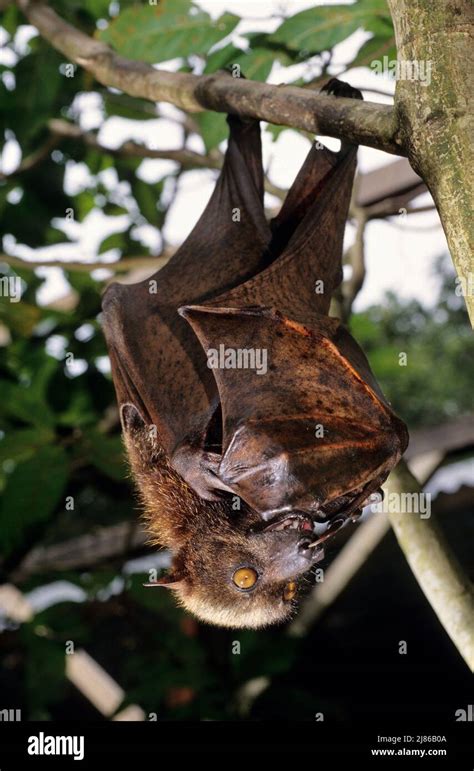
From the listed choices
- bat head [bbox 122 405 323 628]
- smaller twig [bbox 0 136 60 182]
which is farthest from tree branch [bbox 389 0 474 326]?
smaller twig [bbox 0 136 60 182]

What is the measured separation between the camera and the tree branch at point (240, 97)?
1987mm

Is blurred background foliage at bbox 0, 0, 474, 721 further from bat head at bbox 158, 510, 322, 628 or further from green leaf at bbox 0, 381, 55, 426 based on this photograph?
bat head at bbox 158, 510, 322, 628

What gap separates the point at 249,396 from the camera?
2324 mm

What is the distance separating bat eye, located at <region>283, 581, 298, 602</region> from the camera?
2738mm

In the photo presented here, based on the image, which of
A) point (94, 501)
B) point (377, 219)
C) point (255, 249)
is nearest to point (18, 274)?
point (377, 219)

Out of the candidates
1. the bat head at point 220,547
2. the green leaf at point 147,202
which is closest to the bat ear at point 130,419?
the bat head at point 220,547

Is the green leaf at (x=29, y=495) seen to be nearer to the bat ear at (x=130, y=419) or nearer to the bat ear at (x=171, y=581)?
the bat ear at (x=130, y=419)

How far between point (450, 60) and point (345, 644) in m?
7.01

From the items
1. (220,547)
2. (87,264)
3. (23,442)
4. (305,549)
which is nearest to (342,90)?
(305,549)

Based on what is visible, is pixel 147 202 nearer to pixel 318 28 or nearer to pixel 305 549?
pixel 318 28

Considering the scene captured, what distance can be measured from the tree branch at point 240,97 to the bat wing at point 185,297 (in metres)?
0.30

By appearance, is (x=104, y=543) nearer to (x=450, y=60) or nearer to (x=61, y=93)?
(x=61, y=93)

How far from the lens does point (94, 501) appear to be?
1038 centimetres

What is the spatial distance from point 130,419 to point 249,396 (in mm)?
979
